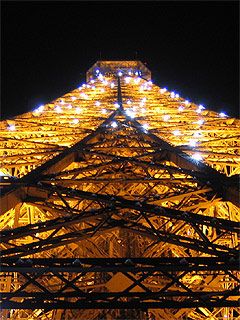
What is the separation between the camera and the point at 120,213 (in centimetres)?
757

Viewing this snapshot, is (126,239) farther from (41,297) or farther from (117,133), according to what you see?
(41,297)

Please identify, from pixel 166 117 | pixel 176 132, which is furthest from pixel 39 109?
pixel 176 132

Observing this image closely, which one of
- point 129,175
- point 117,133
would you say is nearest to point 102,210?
point 129,175

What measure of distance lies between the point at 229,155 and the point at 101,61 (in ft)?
98.0

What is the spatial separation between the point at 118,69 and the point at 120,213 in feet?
109

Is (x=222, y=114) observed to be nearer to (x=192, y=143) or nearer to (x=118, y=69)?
(x=192, y=143)

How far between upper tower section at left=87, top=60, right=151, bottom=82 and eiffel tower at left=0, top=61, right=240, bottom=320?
14671 mm

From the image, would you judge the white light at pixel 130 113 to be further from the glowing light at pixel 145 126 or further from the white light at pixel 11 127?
the white light at pixel 11 127

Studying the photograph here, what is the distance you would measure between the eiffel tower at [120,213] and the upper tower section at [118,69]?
14.7 metres

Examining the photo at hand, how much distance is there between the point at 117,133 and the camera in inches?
598

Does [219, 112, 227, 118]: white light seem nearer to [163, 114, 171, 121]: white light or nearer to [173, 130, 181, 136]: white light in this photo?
[163, 114, 171, 121]: white light

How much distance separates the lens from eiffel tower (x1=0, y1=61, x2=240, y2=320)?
16.1ft

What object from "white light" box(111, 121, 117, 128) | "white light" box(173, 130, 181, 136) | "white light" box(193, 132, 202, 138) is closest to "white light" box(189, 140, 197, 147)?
"white light" box(173, 130, 181, 136)

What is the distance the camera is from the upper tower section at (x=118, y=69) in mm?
39156
